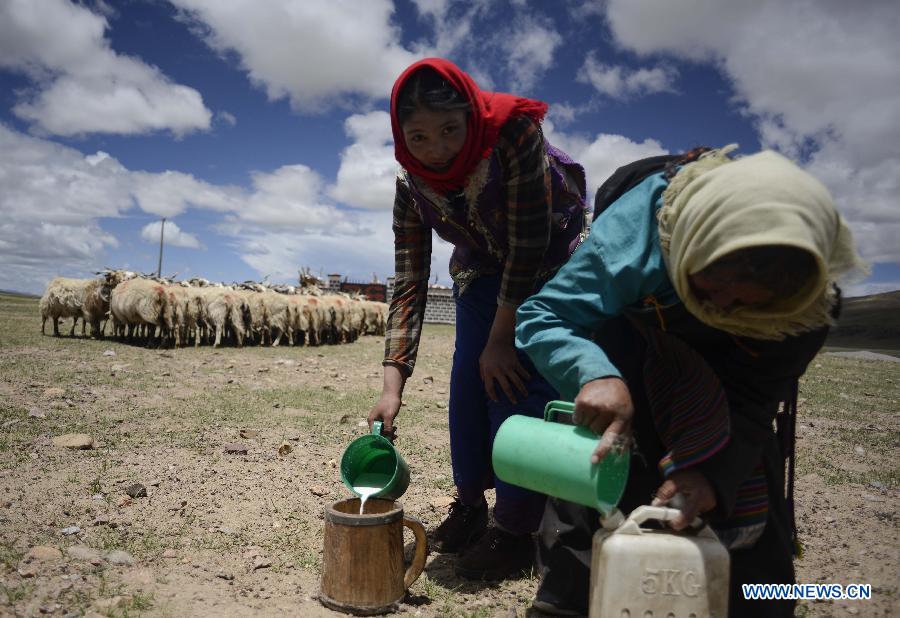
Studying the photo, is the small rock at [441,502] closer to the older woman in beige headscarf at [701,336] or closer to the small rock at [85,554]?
the older woman in beige headscarf at [701,336]

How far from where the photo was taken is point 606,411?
146 cm

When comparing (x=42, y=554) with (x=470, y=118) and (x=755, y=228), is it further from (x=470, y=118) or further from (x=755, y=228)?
(x=755, y=228)

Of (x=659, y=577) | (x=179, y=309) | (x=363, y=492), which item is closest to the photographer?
(x=659, y=577)

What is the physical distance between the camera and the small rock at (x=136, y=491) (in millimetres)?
3054

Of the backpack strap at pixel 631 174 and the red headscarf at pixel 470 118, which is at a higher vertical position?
the red headscarf at pixel 470 118

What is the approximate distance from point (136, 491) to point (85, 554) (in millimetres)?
733

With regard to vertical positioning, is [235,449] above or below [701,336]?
below

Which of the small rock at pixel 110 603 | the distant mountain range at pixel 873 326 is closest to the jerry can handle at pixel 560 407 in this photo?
the small rock at pixel 110 603

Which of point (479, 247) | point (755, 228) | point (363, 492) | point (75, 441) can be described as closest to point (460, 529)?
point (363, 492)

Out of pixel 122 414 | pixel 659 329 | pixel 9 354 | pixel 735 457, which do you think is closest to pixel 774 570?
pixel 735 457

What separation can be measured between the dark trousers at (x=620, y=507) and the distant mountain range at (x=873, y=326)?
1593 inches

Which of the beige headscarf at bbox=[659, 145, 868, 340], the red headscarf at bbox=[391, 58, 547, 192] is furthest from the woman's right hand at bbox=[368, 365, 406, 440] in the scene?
the beige headscarf at bbox=[659, 145, 868, 340]

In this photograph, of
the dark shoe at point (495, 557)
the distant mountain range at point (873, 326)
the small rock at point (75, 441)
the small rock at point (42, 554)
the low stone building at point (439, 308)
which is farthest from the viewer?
the distant mountain range at point (873, 326)

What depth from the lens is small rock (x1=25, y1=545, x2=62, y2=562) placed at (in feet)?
7.48
